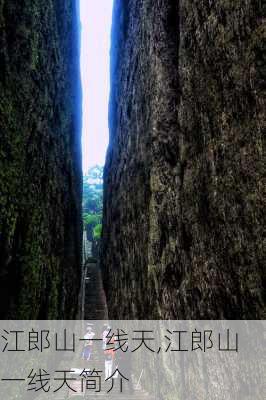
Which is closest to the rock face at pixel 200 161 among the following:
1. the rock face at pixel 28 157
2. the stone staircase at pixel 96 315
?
the stone staircase at pixel 96 315

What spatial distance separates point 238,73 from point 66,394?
530 centimetres

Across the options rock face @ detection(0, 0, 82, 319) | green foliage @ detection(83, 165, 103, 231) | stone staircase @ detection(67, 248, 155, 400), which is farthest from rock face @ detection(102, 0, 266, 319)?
green foliage @ detection(83, 165, 103, 231)

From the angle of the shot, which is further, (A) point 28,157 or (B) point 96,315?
(B) point 96,315

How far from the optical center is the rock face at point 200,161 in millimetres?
3025

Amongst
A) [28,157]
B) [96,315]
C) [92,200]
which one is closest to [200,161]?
[28,157]

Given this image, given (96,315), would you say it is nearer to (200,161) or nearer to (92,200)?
(200,161)

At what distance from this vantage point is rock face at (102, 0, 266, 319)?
3025 mm

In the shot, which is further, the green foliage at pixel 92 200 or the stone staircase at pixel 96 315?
the green foliage at pixel 92 200

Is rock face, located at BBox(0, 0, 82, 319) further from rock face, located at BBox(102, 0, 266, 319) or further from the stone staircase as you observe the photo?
the stone staircase

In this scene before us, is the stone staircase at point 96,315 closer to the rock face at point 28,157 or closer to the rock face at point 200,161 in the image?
the rock face at point 200,161

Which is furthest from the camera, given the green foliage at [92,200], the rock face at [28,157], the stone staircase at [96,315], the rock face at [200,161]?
the green foliage at [92,200]

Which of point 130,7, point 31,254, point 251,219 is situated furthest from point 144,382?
point 130,7

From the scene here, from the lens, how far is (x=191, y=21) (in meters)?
4.36

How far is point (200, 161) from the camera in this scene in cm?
405
